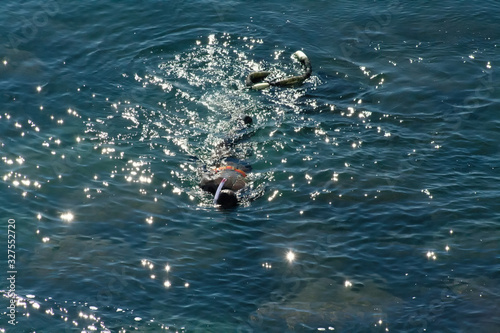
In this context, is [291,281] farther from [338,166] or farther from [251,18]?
[251,18]

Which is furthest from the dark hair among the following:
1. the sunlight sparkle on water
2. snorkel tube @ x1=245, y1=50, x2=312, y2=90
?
snorkel tube @ x1=245, y1=50, x2=312, y2=90

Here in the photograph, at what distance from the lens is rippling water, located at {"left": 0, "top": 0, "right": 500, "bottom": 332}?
15227 mm

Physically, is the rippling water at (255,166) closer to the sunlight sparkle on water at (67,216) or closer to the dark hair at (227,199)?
the sunlight sparkle on water at (67,216)

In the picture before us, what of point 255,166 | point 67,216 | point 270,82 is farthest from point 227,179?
point 270,82

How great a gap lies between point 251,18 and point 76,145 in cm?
1082

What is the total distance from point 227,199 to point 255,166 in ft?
7.68

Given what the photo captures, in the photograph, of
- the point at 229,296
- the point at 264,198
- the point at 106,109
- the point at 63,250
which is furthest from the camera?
the point at 106,109

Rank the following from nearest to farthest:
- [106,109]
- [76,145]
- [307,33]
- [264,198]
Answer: [264,198] → [76,145] → [106,109] → [307,33]

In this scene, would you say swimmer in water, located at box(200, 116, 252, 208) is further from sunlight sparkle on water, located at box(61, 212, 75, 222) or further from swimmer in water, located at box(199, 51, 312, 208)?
sunlight sparkle on water, located at box(61, 212, 75, 222)

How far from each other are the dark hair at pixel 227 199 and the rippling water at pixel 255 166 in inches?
14.2

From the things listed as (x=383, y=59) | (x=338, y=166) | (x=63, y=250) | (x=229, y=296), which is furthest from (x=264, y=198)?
(x=383, y=59)

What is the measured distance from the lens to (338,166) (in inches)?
773

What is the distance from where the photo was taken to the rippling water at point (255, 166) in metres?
15.2

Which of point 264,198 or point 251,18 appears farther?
point 251,18
